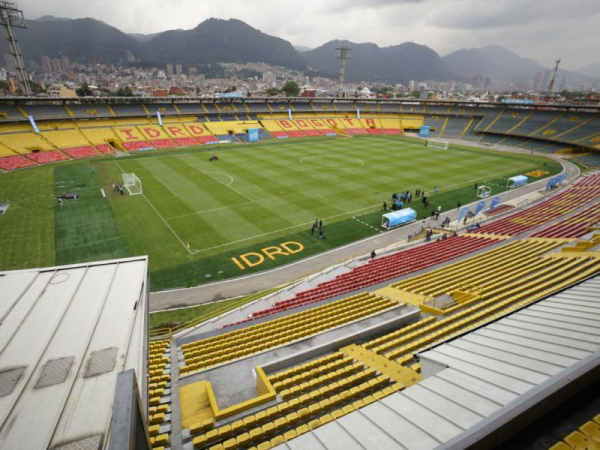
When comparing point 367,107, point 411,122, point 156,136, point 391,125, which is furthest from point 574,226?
point 367,107

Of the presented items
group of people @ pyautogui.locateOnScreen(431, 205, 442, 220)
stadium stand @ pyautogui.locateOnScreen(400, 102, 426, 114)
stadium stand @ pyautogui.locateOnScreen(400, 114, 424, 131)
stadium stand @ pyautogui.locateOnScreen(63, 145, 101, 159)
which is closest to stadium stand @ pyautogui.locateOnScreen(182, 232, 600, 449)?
group of people @ pyautogui.locateOnScreen(431, 205, 442, 220)

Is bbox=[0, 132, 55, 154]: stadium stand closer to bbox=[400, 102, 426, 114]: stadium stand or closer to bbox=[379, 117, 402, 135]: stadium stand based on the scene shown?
bbox=[379, 117, 402, 135]: stadium stand

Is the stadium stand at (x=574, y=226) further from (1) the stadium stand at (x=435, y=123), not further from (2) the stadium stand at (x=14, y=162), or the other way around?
(2) the stadium stand at (x=14, y=162)

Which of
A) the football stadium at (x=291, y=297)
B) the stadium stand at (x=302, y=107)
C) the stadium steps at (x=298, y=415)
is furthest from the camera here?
the stadium stand at (x=302, y=107)

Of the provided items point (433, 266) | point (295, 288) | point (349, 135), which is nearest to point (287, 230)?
point (295, 288)

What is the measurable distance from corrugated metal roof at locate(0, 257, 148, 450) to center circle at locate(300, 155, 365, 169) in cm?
4018

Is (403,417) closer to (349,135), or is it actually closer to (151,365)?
(151,365)

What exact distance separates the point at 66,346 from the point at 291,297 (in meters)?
12.7

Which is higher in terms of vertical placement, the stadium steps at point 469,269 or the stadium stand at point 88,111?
the stadium stand at point 88,111

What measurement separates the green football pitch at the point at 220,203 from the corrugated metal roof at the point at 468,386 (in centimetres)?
1766

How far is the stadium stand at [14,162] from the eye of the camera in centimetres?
4486

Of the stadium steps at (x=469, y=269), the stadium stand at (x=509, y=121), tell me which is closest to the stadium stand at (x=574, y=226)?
the stadium steps at (x=469, y=269)

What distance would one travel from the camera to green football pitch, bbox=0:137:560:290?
80.2 feet

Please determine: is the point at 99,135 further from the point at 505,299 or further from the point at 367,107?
the point at 367,107
